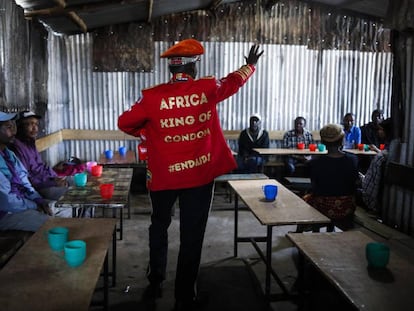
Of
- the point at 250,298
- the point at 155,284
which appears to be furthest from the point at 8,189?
the point at 250,298

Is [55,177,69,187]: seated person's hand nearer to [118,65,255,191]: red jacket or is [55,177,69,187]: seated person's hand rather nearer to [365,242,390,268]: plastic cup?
[118,65,255,191]: red jacket

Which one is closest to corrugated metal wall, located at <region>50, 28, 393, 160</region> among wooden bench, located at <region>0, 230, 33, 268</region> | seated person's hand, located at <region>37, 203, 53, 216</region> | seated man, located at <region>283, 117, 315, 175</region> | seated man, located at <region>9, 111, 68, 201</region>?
seated man, located at <region>283, 117, 315, 175</region>

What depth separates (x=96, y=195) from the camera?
11.7ft

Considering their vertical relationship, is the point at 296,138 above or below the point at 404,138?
below

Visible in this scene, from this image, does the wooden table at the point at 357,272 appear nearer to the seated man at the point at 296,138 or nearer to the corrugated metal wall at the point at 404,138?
the corrugated metal wall at the point at 404,138

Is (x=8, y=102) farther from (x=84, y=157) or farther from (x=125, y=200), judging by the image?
(x=84, y=157)

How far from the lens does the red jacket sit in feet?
10.2

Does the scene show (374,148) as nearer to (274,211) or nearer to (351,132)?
(351,132)

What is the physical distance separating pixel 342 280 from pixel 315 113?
7.22 meters

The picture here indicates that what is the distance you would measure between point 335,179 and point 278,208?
92cm

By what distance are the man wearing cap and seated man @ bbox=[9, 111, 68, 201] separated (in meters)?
0.46

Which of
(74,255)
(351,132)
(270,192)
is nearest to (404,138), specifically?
(270,192)

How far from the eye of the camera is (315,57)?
28.8ft

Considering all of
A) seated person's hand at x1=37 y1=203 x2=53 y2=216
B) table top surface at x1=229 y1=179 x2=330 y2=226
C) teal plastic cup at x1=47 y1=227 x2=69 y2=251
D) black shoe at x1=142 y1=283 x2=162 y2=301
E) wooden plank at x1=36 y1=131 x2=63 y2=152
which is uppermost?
wooden plank at x1=36 y1=131 x2=63 y2=152
